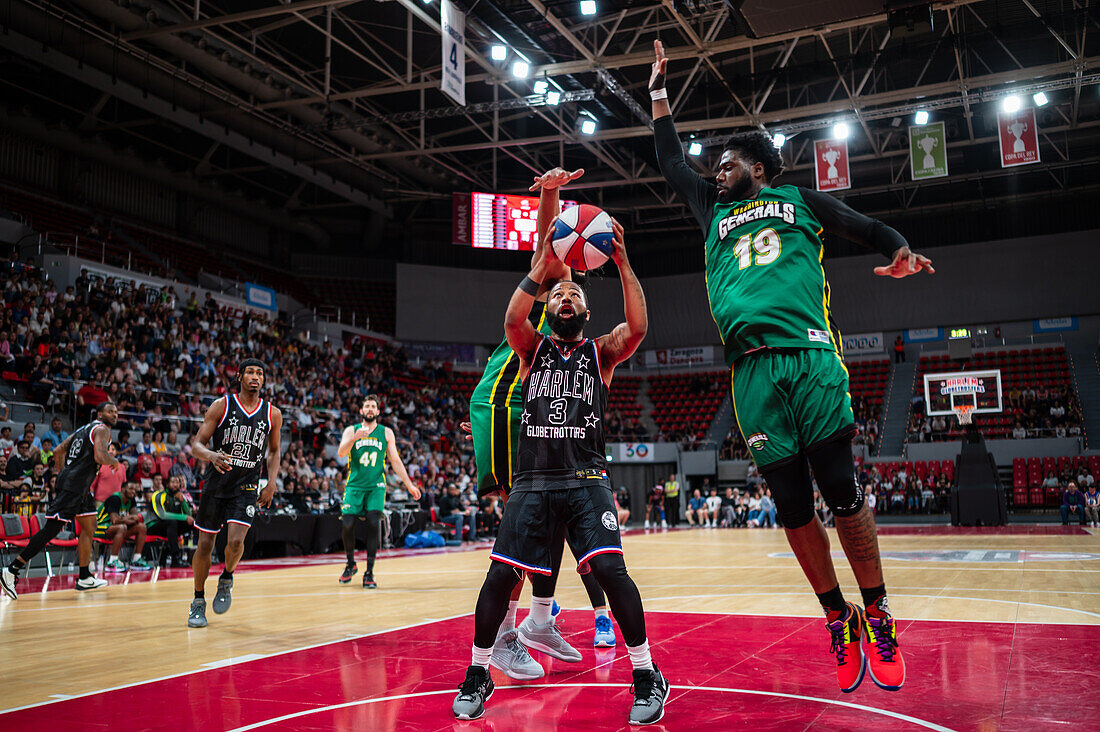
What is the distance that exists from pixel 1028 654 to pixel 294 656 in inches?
142

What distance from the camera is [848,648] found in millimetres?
3143

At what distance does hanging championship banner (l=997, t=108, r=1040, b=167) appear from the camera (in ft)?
59.3

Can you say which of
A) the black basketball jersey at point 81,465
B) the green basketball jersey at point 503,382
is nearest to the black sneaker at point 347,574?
the black basketball jersey at point 81,465

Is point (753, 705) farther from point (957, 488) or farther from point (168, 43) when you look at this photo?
point (168, 43)

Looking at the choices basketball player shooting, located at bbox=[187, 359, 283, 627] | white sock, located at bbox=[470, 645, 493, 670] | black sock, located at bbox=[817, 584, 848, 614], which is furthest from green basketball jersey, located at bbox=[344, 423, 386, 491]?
black sock, located at bbox=[817, 584, 848, 614]

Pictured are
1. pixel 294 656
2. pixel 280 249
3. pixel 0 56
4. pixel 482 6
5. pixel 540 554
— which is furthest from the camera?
pixel 280 249

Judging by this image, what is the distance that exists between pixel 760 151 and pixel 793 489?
1.44m

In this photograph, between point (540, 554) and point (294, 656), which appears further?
point (294, 656)

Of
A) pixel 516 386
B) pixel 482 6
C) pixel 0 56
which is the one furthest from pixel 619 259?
pixel 0 56

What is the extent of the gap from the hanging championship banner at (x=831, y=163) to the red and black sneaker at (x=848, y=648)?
1780 centimetres

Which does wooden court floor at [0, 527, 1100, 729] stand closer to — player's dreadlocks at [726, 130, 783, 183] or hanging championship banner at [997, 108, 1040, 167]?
player's dreadlocks at [726, 130, 783, 183]

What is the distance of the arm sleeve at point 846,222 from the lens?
3.32 meters

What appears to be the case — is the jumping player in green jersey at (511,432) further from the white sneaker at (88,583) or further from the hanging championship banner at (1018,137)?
the hanging championship banner at (1018,137)

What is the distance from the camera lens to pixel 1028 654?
3965 mm
